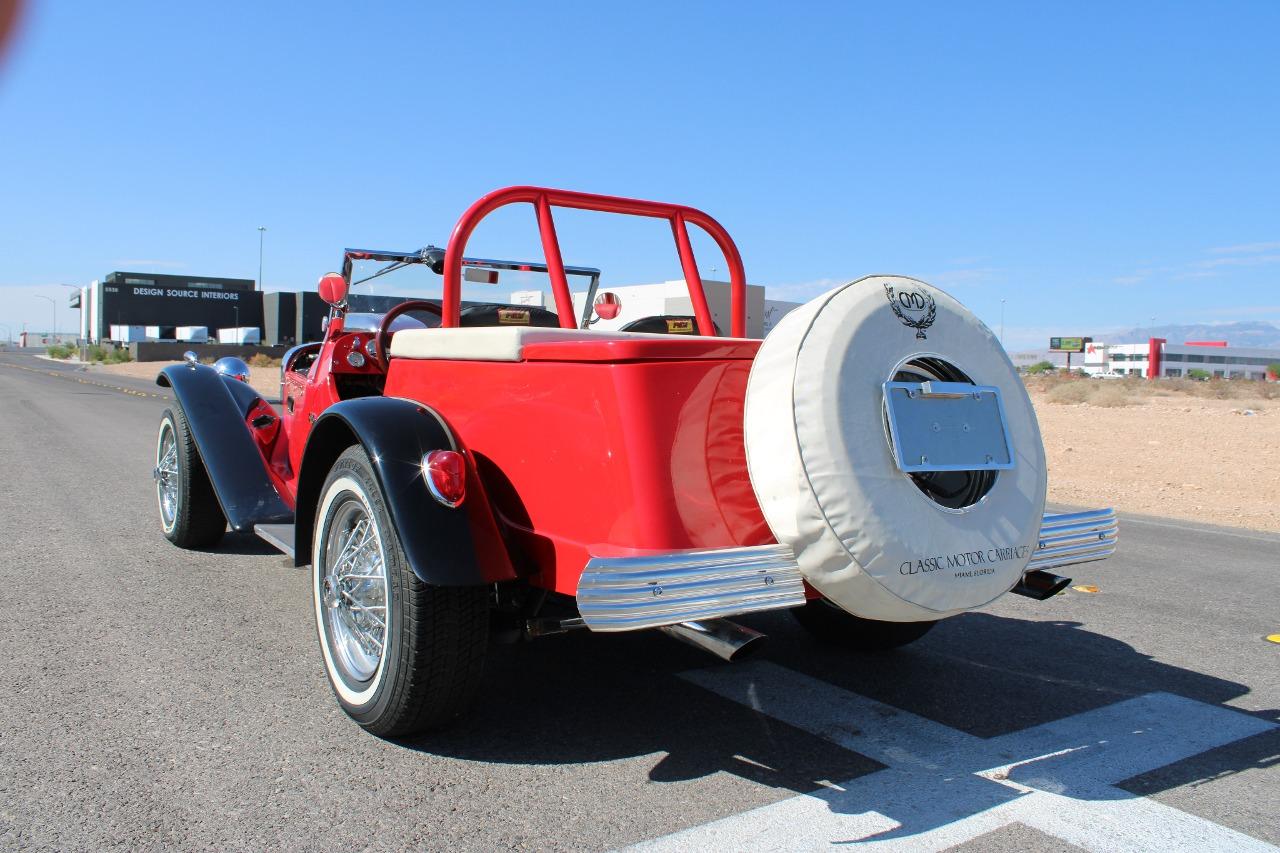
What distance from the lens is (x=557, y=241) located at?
4.04m

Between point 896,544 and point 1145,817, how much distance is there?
3.16 ft

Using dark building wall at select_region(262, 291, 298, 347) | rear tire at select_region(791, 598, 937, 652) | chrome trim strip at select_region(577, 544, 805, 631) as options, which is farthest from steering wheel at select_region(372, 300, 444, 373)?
dark building wall at select_region(262, 291, 298, 347)

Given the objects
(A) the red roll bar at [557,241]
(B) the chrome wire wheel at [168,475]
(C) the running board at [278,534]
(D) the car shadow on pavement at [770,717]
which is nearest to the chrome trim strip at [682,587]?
(D) the car shadow on pavement at [770,717]

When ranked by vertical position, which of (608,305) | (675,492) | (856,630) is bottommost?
(856,630)

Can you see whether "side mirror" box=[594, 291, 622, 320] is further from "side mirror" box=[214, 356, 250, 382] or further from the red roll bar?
"side mirror" box=[214, 356, 250, 382]

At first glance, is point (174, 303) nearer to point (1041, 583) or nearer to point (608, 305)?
point (608, 305)

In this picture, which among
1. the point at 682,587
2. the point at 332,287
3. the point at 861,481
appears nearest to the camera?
the point at 682,587

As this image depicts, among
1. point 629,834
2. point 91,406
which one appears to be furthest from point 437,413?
point 91,406

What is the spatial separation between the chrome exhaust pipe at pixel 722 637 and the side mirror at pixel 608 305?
2.71 meters

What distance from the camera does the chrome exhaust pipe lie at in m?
2.55

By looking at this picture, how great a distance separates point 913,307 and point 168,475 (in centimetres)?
463

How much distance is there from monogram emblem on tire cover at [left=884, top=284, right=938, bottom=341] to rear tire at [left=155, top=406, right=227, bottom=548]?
3849mm

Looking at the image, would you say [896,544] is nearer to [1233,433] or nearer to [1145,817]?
[1145,817]

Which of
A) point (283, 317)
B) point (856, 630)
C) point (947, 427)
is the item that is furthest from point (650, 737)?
point (283, 317)
